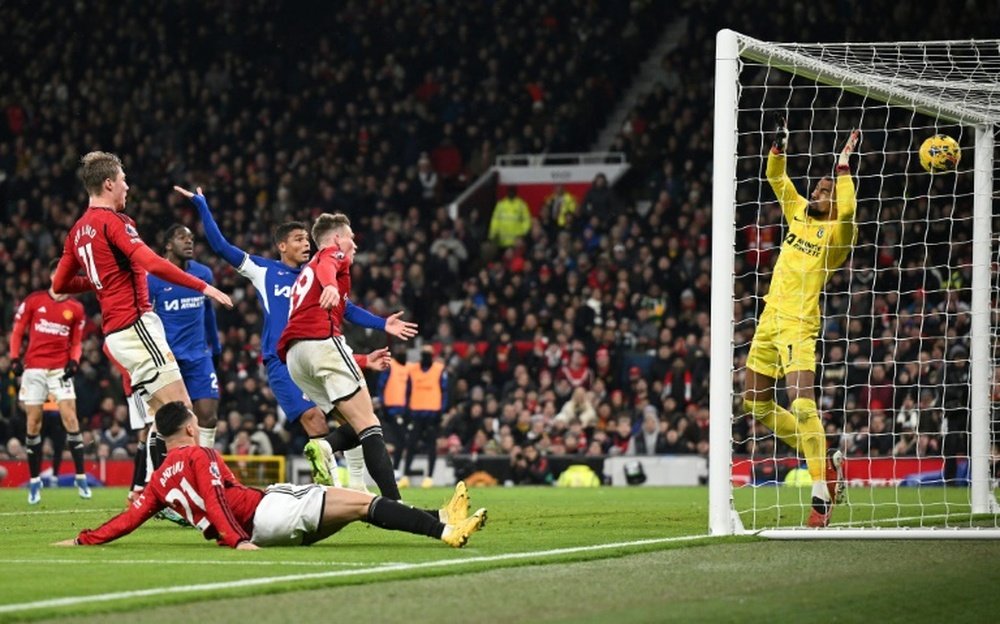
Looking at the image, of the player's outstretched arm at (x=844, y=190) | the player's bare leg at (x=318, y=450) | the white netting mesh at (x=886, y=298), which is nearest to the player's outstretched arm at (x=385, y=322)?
the player's bare leg at (x=318, y=450)

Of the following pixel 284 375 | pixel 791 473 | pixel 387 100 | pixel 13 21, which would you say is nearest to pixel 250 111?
pixel 387 100

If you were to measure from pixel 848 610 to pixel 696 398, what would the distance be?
16477mm

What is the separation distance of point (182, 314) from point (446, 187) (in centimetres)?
1693

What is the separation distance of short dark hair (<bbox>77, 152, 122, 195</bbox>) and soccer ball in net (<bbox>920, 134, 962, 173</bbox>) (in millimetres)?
5610

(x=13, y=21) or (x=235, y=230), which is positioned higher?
(x=13, y=21)

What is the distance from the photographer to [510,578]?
7.15 m

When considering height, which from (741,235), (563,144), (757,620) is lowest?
(757,620)

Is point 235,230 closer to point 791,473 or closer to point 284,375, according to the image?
point 791,473

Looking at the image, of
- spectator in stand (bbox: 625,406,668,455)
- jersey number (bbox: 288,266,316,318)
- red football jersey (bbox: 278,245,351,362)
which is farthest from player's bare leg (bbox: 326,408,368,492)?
spectator in stand (bbox: 625,406,668,455)

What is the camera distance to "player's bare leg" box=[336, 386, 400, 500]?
10.2m

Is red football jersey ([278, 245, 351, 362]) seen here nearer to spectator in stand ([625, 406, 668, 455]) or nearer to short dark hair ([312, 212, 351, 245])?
short dark hair ([312, 212, 351, 245])

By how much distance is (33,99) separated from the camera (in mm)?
33500

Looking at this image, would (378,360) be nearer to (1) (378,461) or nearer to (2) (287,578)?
(1) (378,461)

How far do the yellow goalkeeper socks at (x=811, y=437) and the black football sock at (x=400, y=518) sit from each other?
11.3 feet
